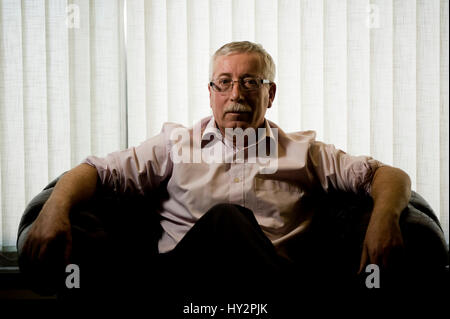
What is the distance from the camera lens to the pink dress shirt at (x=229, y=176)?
1.29 meters

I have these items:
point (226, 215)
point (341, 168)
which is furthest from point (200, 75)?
point (226, 215)

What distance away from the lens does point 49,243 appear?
0.91 m

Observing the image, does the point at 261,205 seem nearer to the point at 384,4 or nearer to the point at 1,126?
the point at 384,4

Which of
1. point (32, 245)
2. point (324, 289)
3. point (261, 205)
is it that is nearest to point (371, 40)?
point (261, 205)

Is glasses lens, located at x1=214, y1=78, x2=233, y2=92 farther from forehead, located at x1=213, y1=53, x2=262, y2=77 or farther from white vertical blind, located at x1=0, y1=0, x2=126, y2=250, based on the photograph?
white vertical blind, located at x1=0, y1=0, x2=126, y2=250

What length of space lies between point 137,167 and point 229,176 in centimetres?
32

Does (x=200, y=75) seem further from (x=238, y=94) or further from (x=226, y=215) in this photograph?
(x=226, y=215)

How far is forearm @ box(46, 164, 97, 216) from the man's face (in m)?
0.47

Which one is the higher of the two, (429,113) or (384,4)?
(384,4)

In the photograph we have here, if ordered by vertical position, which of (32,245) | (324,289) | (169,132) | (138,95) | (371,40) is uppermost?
(371,40)

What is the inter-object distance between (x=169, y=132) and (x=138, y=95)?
595 mm

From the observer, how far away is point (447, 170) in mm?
1872

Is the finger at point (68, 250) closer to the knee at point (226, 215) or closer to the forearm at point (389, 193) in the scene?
the knee at point (226, 215)

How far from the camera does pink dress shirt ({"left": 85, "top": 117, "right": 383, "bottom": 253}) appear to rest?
1.29 meters
